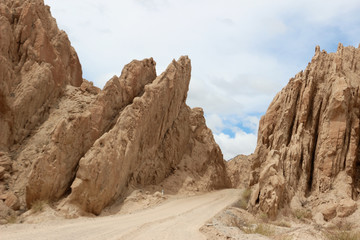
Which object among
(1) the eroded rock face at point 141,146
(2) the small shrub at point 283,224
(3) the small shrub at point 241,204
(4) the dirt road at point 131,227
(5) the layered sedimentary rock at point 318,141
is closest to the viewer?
(4) the dirt road at point 131,227

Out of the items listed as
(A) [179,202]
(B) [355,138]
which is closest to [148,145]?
Answer: (A) [179,202]

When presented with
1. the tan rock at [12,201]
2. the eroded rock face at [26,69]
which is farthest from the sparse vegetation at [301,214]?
the eroded rock face at [26,69]

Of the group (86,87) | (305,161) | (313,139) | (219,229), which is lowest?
(219,229)

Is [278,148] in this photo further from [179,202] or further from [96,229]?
[96,229]

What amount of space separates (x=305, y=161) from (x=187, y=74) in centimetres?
1303

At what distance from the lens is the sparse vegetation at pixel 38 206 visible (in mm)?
16688

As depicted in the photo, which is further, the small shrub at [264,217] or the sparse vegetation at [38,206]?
the small shrub at [264,217]

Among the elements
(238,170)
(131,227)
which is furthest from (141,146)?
(238,170)

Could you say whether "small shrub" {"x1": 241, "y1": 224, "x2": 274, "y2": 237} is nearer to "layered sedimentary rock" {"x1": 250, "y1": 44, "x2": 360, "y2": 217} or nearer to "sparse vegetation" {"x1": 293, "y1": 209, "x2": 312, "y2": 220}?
"layered sedimentary rock" {"x1": 250, "y1": 44, "x2": 360, "y2": 217}

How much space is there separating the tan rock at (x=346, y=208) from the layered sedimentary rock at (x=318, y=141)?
0.91ft

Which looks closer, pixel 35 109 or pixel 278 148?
pixel 35 109

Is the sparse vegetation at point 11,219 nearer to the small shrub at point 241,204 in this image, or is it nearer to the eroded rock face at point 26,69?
the eroded rock face at point 26,69

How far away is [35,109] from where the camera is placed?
850 inches

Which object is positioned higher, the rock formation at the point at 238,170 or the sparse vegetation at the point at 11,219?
the rock formation at the point at 238,170
